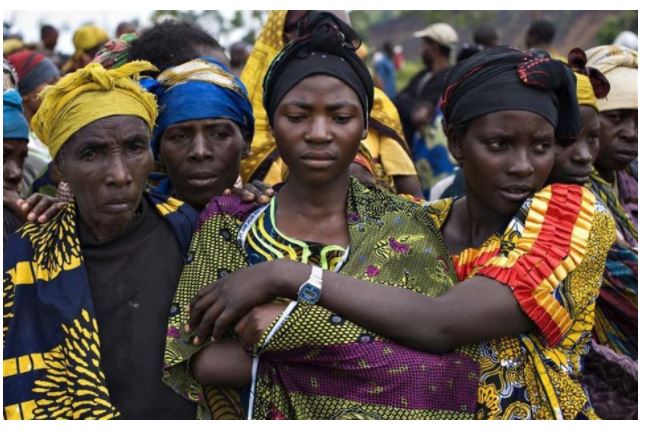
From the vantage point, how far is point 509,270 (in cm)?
314

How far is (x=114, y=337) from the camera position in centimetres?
329

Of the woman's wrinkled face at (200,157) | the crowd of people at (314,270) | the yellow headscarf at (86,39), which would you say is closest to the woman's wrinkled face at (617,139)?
the crowd of people at (314,270)

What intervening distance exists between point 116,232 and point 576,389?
5.74 feet

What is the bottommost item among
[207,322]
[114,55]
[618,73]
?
[207,322]

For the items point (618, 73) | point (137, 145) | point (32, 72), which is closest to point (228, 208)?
point (137, 145)

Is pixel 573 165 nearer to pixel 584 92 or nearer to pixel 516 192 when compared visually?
pixel 584 92

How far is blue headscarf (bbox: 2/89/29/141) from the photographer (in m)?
4.25

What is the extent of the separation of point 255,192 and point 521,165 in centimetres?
97

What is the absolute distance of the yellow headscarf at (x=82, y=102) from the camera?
3326 millimetres

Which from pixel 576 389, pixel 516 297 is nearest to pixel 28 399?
pixel 516 297

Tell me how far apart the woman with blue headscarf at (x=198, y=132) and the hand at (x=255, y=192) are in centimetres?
40

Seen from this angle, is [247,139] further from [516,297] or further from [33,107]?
[33,107]

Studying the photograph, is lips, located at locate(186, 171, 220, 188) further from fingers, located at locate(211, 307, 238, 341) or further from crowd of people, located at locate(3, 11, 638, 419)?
fingers, located at locate(211, 307, 238, 341)

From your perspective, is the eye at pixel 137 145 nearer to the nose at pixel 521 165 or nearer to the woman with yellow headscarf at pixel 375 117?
the nose at pixel 521 165
